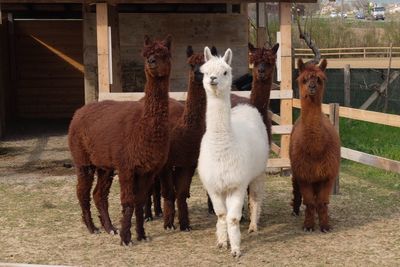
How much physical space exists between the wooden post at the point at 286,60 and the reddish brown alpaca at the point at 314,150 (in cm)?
263

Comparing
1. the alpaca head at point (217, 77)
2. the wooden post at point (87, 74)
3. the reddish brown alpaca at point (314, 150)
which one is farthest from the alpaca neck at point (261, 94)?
the wooden post at point (87, 74)

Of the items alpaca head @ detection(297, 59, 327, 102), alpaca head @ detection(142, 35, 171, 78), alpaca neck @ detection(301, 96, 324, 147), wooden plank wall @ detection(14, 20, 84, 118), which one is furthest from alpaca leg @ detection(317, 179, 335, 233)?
wooden plank wall @ detection(14, 20, 84, 118)

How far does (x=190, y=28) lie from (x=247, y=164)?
24.5 ft

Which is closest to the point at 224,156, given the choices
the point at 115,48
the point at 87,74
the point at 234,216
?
the point at 234,216

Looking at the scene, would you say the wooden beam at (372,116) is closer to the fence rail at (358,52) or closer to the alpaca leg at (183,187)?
the alpaca leg at (183,187)

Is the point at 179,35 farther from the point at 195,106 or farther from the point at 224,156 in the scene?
the point at 224,156

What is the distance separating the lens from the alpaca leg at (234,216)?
5.37m

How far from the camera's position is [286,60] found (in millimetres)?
8867

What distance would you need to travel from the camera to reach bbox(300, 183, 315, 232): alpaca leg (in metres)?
6.17

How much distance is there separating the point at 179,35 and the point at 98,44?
3.98 m

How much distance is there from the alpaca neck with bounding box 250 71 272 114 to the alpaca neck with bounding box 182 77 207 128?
67 centimetres

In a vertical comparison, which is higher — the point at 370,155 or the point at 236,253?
the point at 370,155

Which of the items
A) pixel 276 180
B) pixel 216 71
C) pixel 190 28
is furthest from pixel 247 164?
pixel 190 28

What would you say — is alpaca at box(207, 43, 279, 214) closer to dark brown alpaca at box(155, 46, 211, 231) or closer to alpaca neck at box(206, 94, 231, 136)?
dark brown alpaca at box(155, 46, 211, 231)
